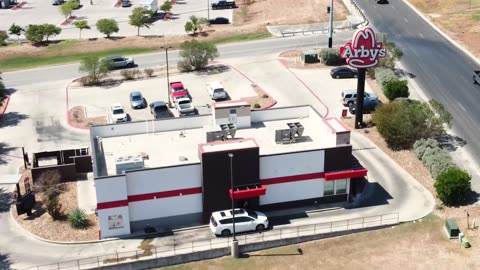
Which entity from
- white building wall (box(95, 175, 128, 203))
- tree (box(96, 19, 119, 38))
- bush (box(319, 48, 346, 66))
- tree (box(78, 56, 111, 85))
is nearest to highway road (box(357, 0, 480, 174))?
bush (box(319, 48, 346, 66))

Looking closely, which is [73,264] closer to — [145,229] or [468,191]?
[145,229]

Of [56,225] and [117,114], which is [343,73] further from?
[56,225]

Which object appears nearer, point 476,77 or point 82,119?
point 82,119

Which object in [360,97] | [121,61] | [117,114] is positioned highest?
[360,97]

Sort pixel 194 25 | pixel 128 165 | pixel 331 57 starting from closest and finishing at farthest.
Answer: pixel 128 165 < pixel 331 57 < pixel 194 25

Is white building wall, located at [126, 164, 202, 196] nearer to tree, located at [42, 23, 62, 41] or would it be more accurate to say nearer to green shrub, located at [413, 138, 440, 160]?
green shrub, located at [413, 138, 440, 160]

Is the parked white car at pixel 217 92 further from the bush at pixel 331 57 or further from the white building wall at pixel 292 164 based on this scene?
the white building wall at pixel 292 164

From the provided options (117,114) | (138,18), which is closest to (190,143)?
(117,114)

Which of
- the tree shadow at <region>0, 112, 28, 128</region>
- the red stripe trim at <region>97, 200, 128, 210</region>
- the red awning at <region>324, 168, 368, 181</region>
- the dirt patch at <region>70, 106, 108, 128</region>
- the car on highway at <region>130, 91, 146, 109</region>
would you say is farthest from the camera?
the car on highway at <region>130, 91, 146, 109</region>
